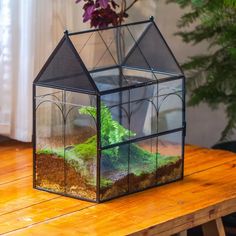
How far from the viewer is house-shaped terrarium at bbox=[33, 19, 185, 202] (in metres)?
1.81

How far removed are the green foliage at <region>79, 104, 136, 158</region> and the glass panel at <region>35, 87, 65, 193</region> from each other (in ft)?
0.28

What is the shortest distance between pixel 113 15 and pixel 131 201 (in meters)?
0.68

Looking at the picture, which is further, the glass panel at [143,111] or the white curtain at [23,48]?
the white curtain at [23,48]

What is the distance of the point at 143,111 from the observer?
191 centimetres

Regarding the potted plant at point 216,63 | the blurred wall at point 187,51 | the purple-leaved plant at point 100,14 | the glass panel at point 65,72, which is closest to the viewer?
Answer: the glass panel at point 65,72

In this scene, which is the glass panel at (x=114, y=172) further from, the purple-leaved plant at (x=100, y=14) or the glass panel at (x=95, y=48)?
the purple-leaved plant at (x=100, y=14)

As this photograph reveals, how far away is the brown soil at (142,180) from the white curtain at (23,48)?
0.50 m

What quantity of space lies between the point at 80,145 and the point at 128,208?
188mm

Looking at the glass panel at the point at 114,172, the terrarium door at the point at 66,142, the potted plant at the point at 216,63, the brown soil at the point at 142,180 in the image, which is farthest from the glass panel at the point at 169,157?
the potted plant at the point at 216,63

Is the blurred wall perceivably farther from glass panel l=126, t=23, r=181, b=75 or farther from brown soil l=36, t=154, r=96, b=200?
brown soil l=36, t=154, r=96, b=200

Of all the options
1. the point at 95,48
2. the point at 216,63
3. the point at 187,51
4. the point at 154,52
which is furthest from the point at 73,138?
the point at 187,51

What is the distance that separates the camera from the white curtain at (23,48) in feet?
7.35

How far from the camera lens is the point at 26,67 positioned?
89.5 inches

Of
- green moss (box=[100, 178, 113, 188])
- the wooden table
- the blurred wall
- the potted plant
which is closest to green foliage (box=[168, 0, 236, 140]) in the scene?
the potted plant
